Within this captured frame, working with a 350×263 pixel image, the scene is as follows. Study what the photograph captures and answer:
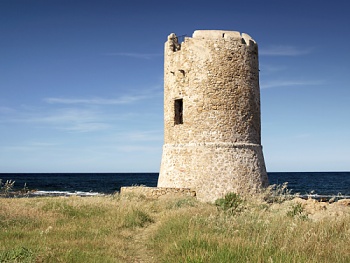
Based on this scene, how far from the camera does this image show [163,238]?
23.6 feet

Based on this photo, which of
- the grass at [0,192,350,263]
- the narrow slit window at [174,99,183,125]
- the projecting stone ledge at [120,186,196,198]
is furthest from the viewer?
the narrow slit window at [174,99,183,125]

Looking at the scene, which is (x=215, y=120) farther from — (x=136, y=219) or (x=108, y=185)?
(x=108, y=185)

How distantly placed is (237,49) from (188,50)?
7.02 ft

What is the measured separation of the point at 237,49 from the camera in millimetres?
15047

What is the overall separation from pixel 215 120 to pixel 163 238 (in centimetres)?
809

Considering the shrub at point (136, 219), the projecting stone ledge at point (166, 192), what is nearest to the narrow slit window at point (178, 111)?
the projecting stone ledge at point (166, 192)

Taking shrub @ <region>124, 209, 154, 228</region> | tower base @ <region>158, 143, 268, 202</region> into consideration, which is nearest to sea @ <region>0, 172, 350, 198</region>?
tower base @ <region>158, 143, 268, 202</region>

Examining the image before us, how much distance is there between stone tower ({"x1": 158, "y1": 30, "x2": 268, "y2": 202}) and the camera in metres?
14.4

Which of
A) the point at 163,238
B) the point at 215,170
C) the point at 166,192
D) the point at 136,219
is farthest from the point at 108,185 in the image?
the point at 163,238

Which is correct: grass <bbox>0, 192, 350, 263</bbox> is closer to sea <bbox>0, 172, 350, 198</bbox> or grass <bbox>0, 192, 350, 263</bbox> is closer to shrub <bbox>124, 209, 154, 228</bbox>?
shrub <bbox>124, 209, 154, 228</bbox>

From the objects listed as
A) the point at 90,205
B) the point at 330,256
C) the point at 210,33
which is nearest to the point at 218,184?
the point at 90,205

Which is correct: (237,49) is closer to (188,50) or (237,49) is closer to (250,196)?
(188,50)

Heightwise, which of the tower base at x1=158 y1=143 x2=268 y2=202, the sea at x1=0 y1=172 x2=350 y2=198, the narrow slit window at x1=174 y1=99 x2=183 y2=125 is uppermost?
the narrow slit window at x1=174 y1=99 x2=183 y2=125

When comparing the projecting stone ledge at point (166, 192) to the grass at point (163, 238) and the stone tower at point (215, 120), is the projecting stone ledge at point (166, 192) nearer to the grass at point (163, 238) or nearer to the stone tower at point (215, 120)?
the stone tower at point (215, 120)
